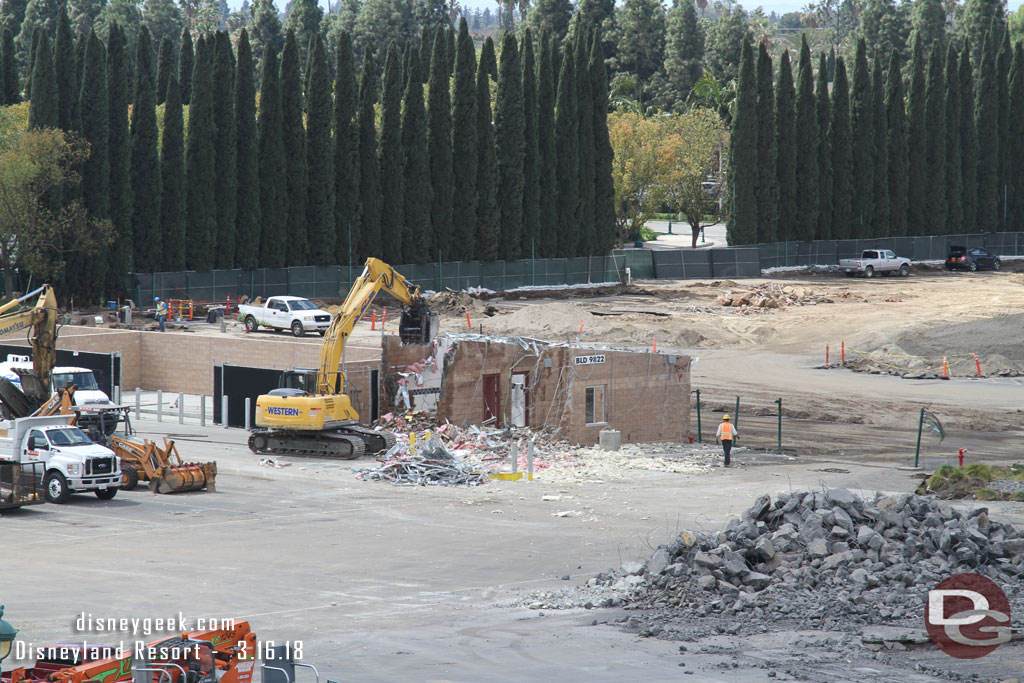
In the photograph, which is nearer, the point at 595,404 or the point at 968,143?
the point at 595,404

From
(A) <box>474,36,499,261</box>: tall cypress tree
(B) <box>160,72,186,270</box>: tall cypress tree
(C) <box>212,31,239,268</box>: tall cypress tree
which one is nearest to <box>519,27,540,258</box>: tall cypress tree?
(A) <box>474,36,499,261</box>: tall cypress tree

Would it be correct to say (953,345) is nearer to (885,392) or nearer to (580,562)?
(885,392)

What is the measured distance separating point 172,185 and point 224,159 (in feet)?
10.2

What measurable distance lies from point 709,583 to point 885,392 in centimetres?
2947

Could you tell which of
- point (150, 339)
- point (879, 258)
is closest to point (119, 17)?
point (879, 258)

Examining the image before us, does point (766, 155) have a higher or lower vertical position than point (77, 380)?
higher

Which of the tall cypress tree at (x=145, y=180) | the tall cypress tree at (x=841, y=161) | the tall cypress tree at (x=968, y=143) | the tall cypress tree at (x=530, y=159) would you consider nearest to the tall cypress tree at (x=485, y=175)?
the tall cypress tree at (x=530, y=159)

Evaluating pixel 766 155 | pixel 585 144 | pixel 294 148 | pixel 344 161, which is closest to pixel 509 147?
pixel 585 144

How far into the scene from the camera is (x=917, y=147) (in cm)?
9194

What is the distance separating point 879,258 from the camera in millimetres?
81375

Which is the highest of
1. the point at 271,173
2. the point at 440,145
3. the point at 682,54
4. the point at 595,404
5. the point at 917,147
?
the point at 682,54

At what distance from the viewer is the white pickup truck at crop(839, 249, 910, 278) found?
81250mm

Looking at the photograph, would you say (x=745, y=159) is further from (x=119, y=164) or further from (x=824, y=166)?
(x=119, y=164)

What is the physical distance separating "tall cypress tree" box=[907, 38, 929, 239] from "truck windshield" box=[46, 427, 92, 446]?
75376 mm
